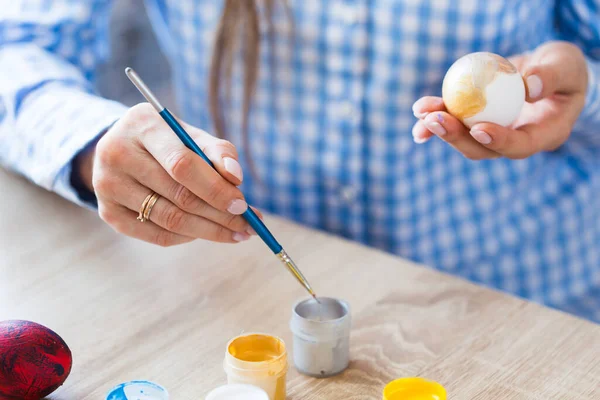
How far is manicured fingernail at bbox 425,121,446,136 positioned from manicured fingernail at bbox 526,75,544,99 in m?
0.17

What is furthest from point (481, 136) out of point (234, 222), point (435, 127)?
point (234, 222)

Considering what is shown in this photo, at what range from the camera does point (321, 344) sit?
0.77 metres

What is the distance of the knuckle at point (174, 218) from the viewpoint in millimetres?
829

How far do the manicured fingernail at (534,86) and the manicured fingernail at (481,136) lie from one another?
0.44ft

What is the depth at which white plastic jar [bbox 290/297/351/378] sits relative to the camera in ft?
2.55

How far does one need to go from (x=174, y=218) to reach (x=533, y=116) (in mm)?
546

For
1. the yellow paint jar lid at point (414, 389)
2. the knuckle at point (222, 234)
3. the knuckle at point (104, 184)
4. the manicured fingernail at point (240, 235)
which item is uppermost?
the knuckle at point (104, 184)

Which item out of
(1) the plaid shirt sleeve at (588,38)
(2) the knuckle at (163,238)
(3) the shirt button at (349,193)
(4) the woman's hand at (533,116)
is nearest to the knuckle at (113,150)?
(2) the knuckle at (163,238)

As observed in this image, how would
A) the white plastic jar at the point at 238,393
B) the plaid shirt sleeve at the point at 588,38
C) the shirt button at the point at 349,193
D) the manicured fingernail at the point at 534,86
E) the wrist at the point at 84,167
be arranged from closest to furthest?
the white plastic jar at the point at 238,393 < the manicured fingernail at the point at 534,86 < the wrist at the point at 84,167 < the plaid shirt sleeve at the point at 588,38 < the shirt button at the point at 349,193

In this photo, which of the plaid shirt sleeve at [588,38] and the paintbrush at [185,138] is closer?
the paintbrush at [185,138]

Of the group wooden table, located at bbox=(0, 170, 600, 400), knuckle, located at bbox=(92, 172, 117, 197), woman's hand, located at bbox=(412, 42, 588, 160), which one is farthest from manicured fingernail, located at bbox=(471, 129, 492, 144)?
knuckle, located at bbox=(92, 172, 117, 197)

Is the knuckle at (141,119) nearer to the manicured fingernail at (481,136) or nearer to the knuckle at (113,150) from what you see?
the knuckle at (113,150)

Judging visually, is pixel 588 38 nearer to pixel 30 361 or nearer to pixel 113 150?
pixel 113 150

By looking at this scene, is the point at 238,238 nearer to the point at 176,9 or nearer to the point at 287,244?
the point at 287,244
